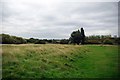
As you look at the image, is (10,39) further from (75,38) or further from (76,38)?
(76,38)

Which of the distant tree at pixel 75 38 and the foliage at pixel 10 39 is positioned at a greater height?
the distant tree at pixel 75 38

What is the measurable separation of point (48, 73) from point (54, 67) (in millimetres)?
2207

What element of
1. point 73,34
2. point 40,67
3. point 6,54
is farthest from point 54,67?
point 73,34

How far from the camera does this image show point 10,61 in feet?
43.3

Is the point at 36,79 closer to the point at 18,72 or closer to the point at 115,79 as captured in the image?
the point at 18,72

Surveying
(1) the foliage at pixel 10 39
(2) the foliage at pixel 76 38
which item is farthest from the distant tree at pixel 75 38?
(1) the foliage at pixel 10 39

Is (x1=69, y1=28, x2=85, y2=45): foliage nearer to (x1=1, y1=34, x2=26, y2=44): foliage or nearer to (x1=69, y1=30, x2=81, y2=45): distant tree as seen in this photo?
(x1=69, y1=30, x2=81, y2=45): distant tree

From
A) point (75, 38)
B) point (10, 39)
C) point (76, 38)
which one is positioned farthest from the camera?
point (76, 38)

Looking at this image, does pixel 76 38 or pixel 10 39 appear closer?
pixel 10 39

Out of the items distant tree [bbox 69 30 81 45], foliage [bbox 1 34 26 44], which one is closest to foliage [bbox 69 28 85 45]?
distant tree [bbox 69 30 81 45]

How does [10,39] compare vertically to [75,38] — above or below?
below

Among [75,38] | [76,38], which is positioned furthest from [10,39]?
[76,38]

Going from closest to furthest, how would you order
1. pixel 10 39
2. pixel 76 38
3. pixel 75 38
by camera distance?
pixel 10 39, pixel 75 38, pixel 76 38

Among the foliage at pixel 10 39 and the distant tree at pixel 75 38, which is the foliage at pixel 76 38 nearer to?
the distant tree at pixel 75 38
